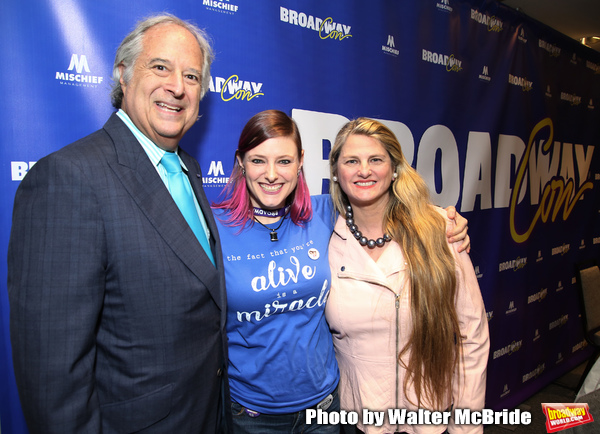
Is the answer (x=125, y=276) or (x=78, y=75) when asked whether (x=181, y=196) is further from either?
(x=78, y=75)

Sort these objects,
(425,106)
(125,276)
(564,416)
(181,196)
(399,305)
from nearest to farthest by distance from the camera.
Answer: (125,276)
(564,416)
(181,196)
(399,305)
(425,106)

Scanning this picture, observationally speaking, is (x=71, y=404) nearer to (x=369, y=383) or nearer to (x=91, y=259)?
(x=91, y=259)

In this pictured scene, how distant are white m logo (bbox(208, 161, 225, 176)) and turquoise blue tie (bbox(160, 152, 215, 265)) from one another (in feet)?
1.66

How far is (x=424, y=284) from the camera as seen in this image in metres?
1.55

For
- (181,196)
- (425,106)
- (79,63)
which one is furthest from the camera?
(425,106)

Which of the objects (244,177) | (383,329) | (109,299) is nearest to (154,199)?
(109,299)

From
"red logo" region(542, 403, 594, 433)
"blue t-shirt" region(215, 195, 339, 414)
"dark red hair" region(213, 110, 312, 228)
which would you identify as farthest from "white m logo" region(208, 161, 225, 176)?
"red logo" region(542, 403, 594, 433)

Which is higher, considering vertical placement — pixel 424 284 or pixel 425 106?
pixel 425 106

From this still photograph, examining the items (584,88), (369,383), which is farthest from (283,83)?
(584,88)

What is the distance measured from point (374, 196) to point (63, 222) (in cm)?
115

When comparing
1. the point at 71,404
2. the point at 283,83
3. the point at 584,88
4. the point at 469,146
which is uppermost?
the point at 584,88

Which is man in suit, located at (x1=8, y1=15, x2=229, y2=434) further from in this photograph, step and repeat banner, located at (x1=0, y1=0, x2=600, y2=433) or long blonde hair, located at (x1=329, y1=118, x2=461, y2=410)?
long blonde hair, located at (x1=329, y1=118, x2=461, y2=410)

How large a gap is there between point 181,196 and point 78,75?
693mm

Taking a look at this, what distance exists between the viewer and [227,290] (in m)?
1.38
